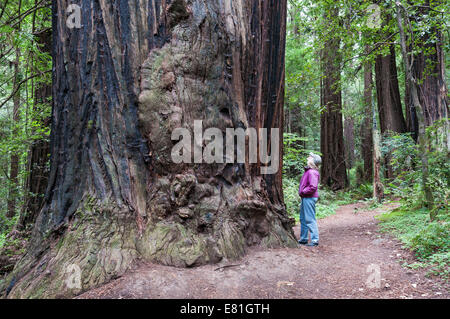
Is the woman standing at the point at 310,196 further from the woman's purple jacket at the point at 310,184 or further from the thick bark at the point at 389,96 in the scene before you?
the thick bark at the point at 389,96

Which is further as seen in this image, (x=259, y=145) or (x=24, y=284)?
(x=259, y=145)

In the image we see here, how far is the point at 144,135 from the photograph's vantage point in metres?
3.55

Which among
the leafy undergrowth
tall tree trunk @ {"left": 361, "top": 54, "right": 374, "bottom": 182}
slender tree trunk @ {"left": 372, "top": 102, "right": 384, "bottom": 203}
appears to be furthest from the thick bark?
the leafy undergrowth

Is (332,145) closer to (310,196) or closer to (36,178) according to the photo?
(310,196)

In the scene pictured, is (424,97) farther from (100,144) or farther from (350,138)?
(350,138)

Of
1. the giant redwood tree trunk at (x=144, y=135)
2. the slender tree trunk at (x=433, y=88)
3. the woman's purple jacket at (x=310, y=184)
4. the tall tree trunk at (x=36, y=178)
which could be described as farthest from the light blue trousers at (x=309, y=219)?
the tall tree trunk at (x=36, y=178)

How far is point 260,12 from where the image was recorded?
4.41 metres

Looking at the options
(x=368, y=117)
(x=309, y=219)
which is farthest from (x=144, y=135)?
(x=368, y=117)

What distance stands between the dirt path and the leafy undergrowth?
0.16 metres

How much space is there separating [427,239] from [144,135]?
419cm

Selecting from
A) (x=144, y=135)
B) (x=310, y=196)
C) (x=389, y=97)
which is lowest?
(x=310, y=196)
